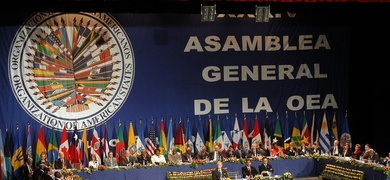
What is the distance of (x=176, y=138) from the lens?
23609 mm

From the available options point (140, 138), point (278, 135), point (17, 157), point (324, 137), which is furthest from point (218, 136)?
point (17, 157)

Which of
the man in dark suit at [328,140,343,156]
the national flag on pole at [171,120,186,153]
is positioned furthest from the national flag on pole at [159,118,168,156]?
Answer: the man in dark suit at [328,140,343,156]

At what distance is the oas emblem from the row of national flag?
67 centimetres

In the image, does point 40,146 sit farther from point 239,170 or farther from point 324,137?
point 324,137

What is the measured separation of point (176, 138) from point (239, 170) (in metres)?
3.05

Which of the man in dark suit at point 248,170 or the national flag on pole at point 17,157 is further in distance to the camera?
the national flag on pole at point 17,157

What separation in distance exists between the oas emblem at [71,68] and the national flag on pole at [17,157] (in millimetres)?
916

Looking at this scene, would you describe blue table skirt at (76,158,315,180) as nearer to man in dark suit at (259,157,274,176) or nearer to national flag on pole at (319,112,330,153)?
man in dark suit at (259,157,274,176)

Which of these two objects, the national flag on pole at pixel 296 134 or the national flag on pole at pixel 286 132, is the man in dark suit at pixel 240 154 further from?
the national flag on pole at pixel 296 134

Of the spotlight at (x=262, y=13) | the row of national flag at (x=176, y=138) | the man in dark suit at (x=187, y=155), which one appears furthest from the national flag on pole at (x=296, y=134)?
the spotlight at (x=262, y=13)

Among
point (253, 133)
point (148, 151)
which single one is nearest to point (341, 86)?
point (253, 133)

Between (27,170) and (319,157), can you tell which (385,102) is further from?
(27,170)

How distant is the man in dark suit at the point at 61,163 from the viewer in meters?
21.0

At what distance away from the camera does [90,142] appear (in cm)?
2277
